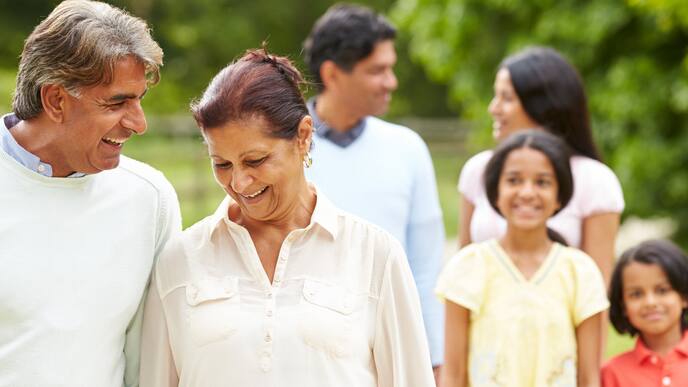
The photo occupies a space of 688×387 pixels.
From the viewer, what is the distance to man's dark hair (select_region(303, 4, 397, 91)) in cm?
528

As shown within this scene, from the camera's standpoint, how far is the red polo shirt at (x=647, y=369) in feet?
15.0

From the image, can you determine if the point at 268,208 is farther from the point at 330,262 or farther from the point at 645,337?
the point at 645,337

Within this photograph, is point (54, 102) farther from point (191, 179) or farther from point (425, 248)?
point (191, 179)

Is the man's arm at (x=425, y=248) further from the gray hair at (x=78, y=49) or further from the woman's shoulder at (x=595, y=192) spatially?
the gray hair at (x=78, y=49)

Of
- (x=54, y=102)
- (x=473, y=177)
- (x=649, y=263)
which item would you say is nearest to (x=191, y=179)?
(x=473, y=177)

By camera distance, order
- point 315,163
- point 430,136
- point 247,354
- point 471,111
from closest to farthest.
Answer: point 247,354 → point 315,163 → point 471,111 → point 430,136

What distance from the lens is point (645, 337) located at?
471 centimetres

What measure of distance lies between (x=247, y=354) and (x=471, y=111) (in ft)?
36.7

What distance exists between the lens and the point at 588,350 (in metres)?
4.34

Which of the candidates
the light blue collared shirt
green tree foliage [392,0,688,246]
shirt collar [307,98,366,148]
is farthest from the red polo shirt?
green tree foliage [392,0,688,246]

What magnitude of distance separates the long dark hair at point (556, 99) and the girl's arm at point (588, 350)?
964 mm

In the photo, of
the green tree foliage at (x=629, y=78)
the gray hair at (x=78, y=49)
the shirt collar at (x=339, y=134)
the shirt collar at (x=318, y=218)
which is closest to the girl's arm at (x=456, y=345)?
the shirt collar at (x=339, y=134)

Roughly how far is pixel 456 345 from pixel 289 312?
1.35 meters

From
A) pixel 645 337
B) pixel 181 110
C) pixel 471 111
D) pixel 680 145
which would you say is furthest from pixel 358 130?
pixel 181 110
